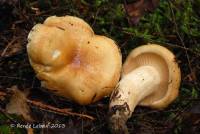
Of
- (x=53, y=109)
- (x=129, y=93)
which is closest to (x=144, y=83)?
(x=129, y=93)

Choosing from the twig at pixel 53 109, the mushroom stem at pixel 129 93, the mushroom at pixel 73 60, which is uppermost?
the mushroom at pixel 73 60

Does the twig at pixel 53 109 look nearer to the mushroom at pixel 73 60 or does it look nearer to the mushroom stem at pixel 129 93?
the mushroom at pixel 73 60

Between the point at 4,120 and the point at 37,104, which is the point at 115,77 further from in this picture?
the point at 4,120

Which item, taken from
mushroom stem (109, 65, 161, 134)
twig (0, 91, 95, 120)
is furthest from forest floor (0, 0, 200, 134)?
mushroom stem (109, 65, 161, 134)

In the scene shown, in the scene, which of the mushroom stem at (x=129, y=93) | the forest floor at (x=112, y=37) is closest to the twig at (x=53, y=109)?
the forest floor at (x=112, y=37)

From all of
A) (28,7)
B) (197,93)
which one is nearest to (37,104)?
(28,7)

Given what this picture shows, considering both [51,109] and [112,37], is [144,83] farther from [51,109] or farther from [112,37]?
[51,109]
